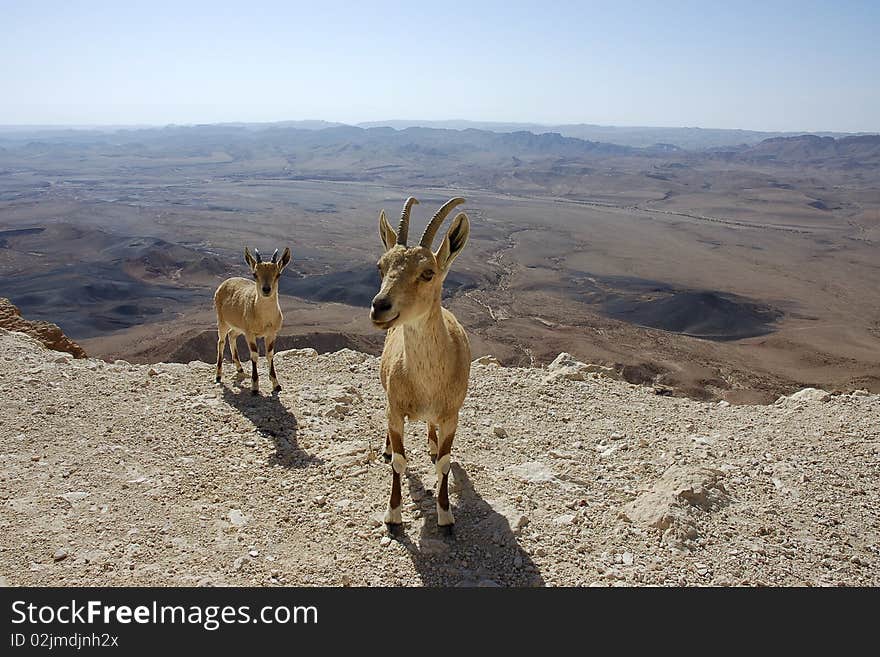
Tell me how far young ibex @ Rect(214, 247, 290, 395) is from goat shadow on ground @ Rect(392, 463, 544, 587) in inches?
193

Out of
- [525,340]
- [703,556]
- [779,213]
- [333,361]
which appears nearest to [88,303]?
[525,340]

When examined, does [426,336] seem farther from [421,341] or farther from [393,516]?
[393,516]

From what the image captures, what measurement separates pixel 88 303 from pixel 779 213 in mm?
106733

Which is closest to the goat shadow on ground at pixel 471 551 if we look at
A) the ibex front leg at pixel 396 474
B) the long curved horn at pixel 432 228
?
the ibex front leg at pixel 396 474

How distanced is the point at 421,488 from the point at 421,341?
6.91 ft

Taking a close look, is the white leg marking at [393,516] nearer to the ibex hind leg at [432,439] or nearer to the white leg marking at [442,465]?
the white leg marking at [442,465]

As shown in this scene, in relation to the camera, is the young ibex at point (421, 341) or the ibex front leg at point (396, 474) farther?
the ibex front leg at point (396, 474)

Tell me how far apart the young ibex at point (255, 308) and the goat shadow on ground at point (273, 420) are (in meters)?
0.26

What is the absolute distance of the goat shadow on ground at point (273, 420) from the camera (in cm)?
679

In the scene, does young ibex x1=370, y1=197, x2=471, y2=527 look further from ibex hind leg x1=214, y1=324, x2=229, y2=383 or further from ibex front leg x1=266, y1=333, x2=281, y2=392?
ibex hind leg x1=214, y1=324, x2=229, y2=383

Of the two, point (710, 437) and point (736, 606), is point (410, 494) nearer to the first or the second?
point (736, 606)

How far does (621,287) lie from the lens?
51156 mm

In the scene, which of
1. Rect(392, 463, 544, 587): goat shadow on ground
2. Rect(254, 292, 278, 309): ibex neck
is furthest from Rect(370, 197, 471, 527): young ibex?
Rect(254, 292, 278, 309): ibex neck

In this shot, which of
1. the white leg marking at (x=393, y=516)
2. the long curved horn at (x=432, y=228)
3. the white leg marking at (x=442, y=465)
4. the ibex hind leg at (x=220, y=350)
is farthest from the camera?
the ibex hind leg at (x=220, y=350)
